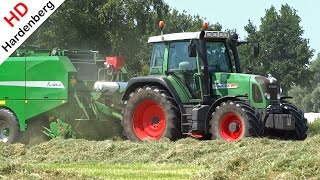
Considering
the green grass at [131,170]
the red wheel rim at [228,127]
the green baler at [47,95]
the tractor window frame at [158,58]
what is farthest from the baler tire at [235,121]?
the green baler at [47,95]

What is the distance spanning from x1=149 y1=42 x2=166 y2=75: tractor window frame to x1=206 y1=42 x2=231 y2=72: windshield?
1.25m

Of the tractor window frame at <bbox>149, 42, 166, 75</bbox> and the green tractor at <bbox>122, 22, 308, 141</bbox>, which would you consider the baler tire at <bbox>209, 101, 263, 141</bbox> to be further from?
the tractor window frame at <bbox>149, 42, 166, 75</bbox>

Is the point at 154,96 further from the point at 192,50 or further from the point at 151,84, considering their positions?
the point at 192,50

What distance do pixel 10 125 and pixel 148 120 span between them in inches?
169

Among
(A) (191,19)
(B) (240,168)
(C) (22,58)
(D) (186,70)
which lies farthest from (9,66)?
(A) (191,19)

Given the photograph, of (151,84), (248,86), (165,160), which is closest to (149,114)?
(151,84)

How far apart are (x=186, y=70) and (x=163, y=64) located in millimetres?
729

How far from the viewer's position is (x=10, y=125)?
61.7 feet

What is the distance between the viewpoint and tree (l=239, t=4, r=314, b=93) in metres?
60.1

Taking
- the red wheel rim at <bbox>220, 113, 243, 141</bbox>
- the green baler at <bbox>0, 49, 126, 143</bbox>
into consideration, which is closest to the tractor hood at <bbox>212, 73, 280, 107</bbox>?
the red wheel rim at <bbox>220, 113, 243, 141</bbox>

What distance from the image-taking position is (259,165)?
9398mm

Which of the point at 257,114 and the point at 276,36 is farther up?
the point at 276,36

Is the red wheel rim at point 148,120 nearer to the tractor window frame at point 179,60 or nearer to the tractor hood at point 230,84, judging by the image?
the tractor window frame at point 179,60

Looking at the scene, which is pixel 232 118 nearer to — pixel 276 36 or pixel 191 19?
pixel 276 36
